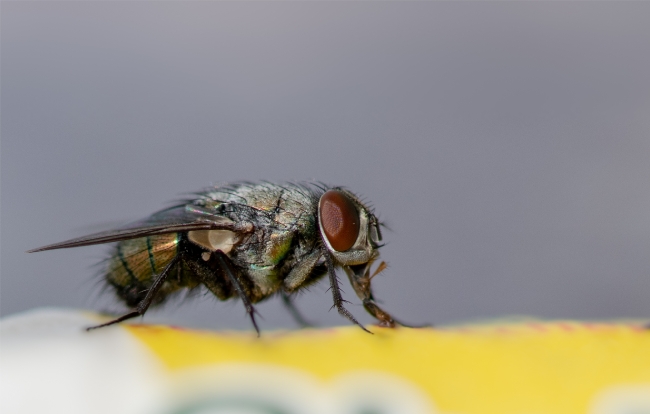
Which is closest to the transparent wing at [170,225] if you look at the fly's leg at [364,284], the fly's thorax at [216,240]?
the fly's thorax at [216,240]

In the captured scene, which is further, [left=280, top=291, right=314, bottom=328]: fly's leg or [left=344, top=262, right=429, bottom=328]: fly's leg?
[left=280, top=291, right=314, bottom=328]: fly's leg

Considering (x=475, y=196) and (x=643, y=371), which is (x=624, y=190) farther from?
(x=643, y=371)

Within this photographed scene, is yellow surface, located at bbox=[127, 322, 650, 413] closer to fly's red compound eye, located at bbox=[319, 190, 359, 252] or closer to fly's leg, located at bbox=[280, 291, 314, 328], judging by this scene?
fly's red compound eye, located at bbox=[319, 190, 359, 252]

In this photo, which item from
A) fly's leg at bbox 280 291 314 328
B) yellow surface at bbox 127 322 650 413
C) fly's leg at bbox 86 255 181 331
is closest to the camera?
yellow surface at bbox 127 322 650 413

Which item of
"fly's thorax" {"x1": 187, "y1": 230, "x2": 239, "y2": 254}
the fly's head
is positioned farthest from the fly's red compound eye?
"fly's thorax" {"x1": 187, "y1": 230, "x2": 239, "y2": 254}

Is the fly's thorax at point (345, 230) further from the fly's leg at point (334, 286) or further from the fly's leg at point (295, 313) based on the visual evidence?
the fly's leg at point (295, 313)

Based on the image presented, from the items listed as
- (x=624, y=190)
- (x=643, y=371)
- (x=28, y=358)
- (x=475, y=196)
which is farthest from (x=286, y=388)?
(x=624, y=190)

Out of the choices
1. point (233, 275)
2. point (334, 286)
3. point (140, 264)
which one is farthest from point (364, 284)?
point (140, 264)
